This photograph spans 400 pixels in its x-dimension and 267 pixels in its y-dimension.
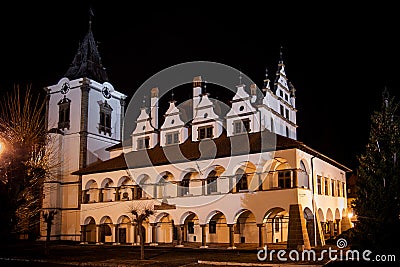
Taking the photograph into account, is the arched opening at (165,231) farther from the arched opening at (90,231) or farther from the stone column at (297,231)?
the stone column at (297,231)

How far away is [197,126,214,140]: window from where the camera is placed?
3486 cm

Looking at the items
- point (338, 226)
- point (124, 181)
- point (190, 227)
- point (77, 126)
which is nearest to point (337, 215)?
point (338, 226)

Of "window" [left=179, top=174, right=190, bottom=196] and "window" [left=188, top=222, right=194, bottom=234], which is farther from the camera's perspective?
"window" [left=188, top=222, right=194, bottom=234]

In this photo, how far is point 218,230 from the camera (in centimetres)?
3231

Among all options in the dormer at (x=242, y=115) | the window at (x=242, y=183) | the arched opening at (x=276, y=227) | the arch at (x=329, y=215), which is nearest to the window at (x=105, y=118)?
the dormer at (x=242, y=115)

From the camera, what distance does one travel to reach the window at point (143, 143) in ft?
126

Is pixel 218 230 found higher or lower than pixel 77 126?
lower

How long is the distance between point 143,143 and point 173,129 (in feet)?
10.3

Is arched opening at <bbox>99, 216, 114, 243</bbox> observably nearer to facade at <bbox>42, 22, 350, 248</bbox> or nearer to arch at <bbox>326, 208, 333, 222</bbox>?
facade at <bbox>42, 22, 350, 248</bbox>

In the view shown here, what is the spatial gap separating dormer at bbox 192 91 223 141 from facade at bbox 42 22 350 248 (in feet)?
0.31

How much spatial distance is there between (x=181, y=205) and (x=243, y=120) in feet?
24.6

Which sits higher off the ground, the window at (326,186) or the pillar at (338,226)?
the window at (326,186)

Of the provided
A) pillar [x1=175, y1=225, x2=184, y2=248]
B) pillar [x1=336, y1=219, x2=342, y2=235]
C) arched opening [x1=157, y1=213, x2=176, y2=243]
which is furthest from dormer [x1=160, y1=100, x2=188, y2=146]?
pillar [x1=336, y1=219, x2=342, y2=235]

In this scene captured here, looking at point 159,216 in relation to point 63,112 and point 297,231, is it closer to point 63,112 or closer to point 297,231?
point 297,231
